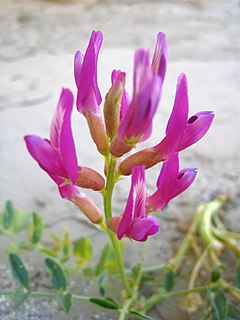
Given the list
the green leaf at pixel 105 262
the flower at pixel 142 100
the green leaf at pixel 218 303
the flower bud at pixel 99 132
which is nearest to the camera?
the flower at pixel 142 100

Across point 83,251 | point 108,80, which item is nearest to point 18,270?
point 83,251

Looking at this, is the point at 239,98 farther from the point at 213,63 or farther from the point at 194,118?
the point at 194,118

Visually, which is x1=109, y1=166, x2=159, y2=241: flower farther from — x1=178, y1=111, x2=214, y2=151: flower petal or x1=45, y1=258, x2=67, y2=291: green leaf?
x1=45, y1=258, x2=67, y2=291: green leaf

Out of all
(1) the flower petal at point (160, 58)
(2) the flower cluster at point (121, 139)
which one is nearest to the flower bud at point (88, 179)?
(2) the flower cluster at point (121, 139)

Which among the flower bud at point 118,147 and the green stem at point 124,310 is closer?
the flower bud at point 118,147

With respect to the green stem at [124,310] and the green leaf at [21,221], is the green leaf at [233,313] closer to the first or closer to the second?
the green stem at [124,310]

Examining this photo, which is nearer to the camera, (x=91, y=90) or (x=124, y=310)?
(x=91, y=90)

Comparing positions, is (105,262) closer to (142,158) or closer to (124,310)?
(124,310)
